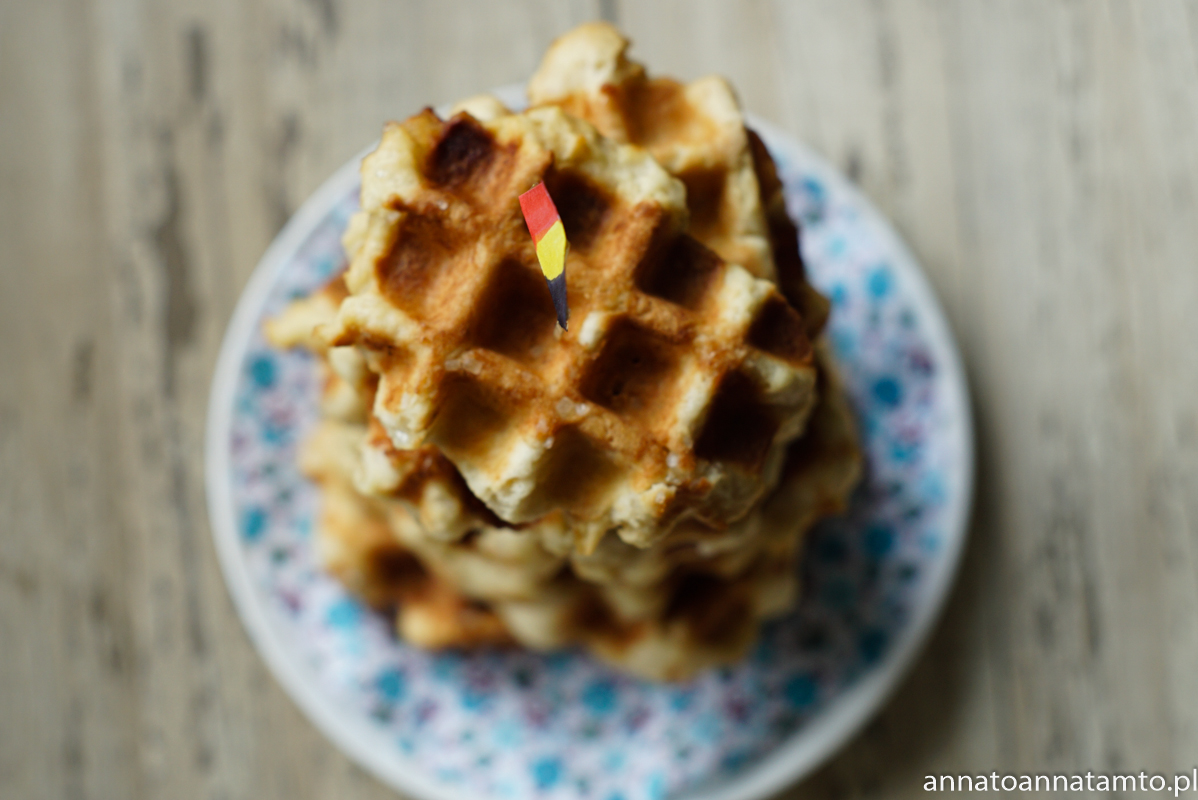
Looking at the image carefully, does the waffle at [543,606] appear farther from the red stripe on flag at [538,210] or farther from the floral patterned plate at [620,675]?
the red stripe on flag at [538,210]

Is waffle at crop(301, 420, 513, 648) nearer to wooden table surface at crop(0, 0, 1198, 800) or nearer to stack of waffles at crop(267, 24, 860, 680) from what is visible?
stack of waffles at crop(267, 24, 860, 680)

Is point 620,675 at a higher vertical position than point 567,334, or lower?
lower

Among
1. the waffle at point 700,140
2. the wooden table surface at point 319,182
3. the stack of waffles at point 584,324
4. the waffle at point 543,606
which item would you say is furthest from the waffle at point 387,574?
the waffle at point 700,140

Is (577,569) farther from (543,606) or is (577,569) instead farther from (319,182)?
(319,182)

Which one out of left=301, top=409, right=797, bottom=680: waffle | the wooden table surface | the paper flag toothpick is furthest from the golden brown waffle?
the wooden table surface

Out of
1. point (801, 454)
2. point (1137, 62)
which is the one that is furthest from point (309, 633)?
point (1137, 62)

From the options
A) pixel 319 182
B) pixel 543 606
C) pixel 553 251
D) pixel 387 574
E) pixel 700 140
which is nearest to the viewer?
pixel 553 251

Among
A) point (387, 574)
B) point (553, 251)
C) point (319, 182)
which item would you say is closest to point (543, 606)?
point (387, 574)
